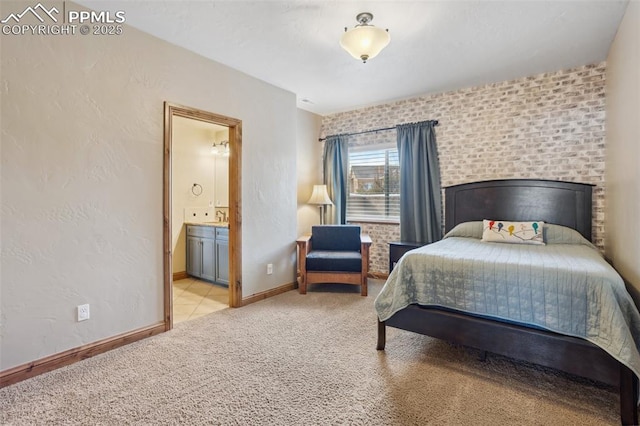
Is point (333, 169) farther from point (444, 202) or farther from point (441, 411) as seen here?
point (441, 411)

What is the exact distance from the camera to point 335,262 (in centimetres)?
400

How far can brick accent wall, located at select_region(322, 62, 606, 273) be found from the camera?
331cm

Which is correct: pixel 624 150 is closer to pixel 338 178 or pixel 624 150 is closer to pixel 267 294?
pixel 338 178

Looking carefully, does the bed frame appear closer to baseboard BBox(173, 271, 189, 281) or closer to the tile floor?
the tile floor

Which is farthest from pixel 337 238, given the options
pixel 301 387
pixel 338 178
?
pixel 301 387

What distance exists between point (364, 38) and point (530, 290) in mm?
2012

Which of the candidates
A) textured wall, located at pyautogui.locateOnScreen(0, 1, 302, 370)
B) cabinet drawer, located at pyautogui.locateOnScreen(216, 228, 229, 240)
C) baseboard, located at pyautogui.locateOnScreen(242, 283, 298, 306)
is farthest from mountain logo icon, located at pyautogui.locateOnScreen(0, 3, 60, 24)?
baseboard, located at pyautogui.locateOnScreen(242, 283, 298, 306)

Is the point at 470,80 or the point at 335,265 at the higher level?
the point at 470,80

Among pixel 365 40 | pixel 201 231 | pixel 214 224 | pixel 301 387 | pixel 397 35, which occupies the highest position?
pixel 397 35

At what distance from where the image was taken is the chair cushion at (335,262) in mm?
3980

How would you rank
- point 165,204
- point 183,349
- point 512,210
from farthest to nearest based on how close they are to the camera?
point 512,210, point 165,204, point 183,349

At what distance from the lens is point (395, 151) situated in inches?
188

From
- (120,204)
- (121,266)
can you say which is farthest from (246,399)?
(120,204)

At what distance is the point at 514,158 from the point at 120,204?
13.5 ft
